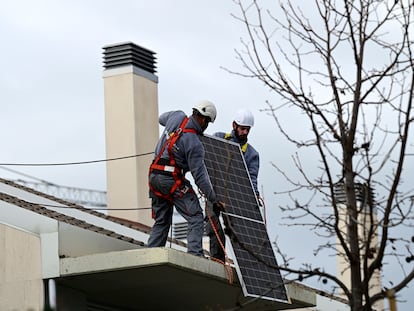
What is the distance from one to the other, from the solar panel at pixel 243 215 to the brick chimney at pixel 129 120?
1146cm

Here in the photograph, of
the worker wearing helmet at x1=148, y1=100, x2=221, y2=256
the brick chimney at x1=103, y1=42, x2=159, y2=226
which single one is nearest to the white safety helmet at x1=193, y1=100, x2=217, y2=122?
the worker wearing helmet at x1=148, y1=100, x2=221, y2=256

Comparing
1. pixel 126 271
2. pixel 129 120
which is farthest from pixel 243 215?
pixel 129 120

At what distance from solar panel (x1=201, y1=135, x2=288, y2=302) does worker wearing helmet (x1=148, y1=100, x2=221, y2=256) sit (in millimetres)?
359

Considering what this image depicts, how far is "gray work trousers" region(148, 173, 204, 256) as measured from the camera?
15.9 metres

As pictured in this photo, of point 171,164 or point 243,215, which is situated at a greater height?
point 171,164

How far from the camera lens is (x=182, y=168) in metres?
16.0

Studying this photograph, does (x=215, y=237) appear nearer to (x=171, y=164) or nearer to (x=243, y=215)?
(x=243, y=215)

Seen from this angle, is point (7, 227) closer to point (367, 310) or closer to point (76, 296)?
point (76, 296)

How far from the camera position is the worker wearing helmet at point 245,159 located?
16859mm

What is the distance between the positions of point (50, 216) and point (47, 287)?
3.04 feet

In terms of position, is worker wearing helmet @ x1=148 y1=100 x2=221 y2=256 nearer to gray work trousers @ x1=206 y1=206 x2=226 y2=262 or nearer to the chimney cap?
gray work trousers @ x1=206 y1=206 x2=226 y2=262

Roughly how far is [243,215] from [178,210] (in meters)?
1.20

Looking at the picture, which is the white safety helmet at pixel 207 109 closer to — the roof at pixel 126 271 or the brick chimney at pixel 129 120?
the roof at pixel 126 271

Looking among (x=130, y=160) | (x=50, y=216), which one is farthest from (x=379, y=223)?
(x=130, y=160)
